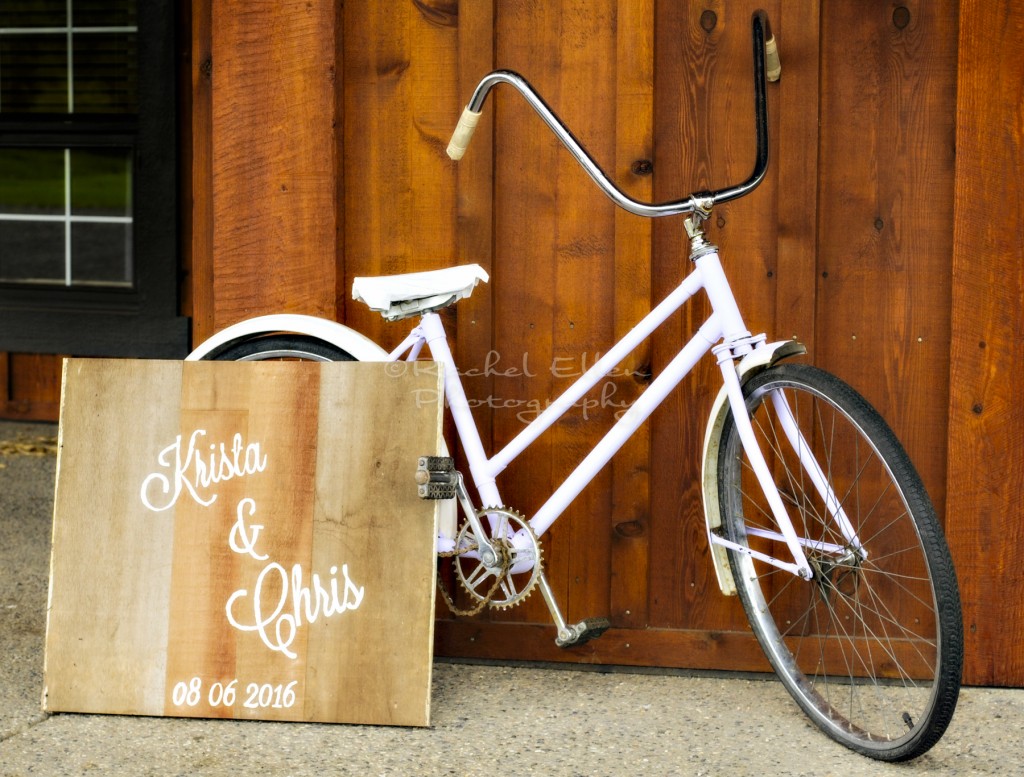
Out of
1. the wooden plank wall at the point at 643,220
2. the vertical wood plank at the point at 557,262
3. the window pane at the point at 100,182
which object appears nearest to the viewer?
the wooden plank wall at the point at 643,220

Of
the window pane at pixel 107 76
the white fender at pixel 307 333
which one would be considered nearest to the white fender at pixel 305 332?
the white fender at pixel 307 333

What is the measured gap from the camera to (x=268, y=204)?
2857 mm

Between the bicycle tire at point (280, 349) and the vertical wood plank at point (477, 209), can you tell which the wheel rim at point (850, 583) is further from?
the bicycle tire at point (280, 349)

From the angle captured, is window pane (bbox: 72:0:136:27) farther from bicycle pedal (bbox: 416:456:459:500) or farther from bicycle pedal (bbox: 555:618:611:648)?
bicycle pedal (bbox: 555:618:611:648)

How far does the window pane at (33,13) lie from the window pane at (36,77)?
7 cm

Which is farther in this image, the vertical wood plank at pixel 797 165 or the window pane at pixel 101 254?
the window pane at pixel 101 254

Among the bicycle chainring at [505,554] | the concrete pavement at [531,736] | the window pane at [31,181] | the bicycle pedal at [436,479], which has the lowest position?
the concrete pavement at [531,736]

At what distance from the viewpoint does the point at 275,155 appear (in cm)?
285

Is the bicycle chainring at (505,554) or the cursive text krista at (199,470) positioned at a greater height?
the cursive text krista at (199,470)

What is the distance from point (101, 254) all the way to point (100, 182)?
14.3 inches

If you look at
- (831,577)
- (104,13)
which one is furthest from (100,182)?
(831,577)

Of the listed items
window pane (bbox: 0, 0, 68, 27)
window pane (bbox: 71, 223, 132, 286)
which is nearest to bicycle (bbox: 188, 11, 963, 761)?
window pane (bbox: 71, 223, 132, 286)

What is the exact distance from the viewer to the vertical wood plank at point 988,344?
8.59ft

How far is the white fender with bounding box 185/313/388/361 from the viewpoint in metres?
2.68
